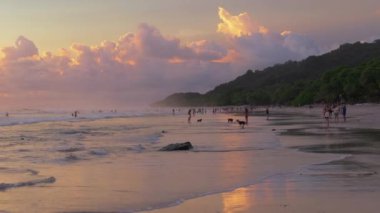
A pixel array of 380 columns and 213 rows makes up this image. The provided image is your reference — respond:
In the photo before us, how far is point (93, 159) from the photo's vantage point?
19.5 m

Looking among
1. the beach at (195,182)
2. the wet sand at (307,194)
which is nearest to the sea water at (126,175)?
the beach at (195,182)

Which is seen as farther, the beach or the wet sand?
the beach

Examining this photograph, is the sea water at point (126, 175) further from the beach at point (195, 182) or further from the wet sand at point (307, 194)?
the wet sand at point (307, 194)

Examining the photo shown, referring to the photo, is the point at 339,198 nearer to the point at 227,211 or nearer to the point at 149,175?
the point at 227,211

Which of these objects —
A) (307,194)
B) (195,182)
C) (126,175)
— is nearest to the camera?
(307,194)

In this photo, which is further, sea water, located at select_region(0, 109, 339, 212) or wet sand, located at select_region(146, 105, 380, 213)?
sea water, located at select_region(0, 109, 339, 212)

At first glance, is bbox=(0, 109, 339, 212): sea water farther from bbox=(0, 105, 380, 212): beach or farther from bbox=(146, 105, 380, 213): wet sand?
bbox=(146, 105, 380, 213): wet sand

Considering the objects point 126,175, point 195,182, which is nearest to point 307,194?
point 195,182

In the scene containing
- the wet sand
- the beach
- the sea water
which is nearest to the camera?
the wet sand

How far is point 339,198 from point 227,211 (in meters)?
2.40

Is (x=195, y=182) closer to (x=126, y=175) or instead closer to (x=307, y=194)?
(x=126, y=175)

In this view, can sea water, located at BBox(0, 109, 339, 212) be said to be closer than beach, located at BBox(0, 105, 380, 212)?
No

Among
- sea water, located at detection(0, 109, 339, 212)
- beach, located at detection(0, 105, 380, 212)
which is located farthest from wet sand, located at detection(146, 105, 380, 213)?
sea water, located at detection(0, 109, 339, 212)

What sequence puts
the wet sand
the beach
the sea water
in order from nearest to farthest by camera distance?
the wet sand < the beach < the sea water
